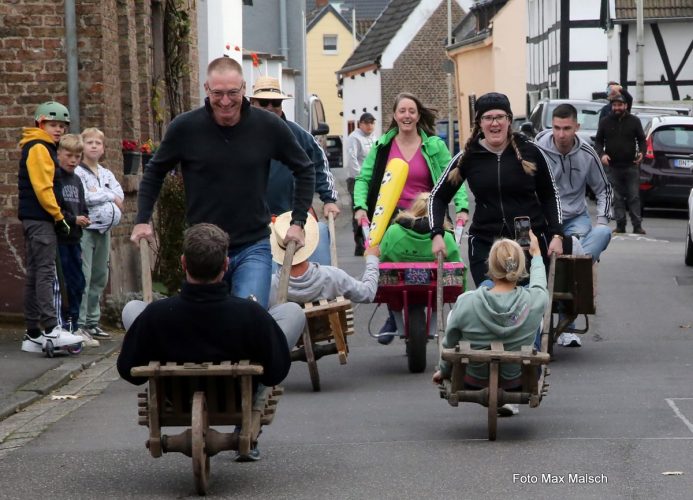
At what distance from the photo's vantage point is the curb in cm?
1005

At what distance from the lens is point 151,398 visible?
6.90 metres

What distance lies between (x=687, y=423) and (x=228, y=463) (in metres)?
2.58

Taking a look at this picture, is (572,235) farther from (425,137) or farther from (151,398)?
(151,398)

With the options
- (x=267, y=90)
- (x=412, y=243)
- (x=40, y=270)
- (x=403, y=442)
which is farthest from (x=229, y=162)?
(x=40, y=270)

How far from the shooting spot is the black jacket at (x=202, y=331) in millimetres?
6895

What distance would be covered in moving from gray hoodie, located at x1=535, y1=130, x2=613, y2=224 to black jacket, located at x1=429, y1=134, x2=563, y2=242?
5.71ft

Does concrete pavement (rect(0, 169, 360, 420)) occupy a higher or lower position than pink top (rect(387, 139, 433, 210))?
lower

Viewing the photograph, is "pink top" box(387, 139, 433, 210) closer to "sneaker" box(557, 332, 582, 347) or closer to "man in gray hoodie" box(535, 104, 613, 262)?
"man in gray hoodie" box(535, 104, 613, 262)

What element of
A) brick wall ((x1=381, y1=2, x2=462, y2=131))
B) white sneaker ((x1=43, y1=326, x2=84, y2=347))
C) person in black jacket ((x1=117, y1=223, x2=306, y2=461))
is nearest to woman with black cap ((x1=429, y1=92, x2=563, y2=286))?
person in black jacket ((x1=117, y1=223, x2=306, y2=461))

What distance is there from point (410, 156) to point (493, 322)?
3454 millimetres

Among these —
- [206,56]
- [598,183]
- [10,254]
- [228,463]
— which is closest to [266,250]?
[228,463]

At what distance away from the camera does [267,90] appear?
11.9 metres

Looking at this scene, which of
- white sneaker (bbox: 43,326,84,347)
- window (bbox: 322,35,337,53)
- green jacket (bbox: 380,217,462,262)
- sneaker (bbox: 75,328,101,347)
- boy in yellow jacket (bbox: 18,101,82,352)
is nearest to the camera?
green jacket (bbox: 380,217,462,262)

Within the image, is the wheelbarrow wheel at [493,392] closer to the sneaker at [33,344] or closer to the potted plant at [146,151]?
the sneaker at [33,344]
